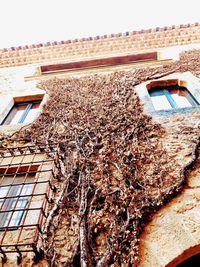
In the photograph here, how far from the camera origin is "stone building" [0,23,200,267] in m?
2.25

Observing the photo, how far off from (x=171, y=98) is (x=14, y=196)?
3.77 meters

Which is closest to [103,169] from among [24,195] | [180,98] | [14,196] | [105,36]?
[24,195]

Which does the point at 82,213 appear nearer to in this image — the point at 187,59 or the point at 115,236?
the point at 115,236

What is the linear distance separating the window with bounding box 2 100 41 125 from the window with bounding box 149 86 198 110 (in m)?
2.65

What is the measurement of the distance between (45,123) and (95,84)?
6.06 feet

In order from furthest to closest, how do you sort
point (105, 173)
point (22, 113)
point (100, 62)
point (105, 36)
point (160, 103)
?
point (105, 36) < point (100, 62) < point (22, 113) < point (160, 103) < point (105, 173)

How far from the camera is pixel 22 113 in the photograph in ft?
18.4

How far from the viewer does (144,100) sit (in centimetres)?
480

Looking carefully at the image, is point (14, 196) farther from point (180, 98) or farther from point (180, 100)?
point (180, 98)

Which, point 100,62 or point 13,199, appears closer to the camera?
point 13,199

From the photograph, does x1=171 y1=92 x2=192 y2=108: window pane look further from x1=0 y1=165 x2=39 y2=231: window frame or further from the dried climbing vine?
x1=0 y1=165 x2=39 y2=231: window frame

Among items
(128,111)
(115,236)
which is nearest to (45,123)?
(128,111)

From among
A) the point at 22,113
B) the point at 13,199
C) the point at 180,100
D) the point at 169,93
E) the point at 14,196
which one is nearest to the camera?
the point at 14,196

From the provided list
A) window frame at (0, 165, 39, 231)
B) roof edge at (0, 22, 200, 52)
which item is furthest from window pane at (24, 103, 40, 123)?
roof edge at (0, 22, 200, 52)
